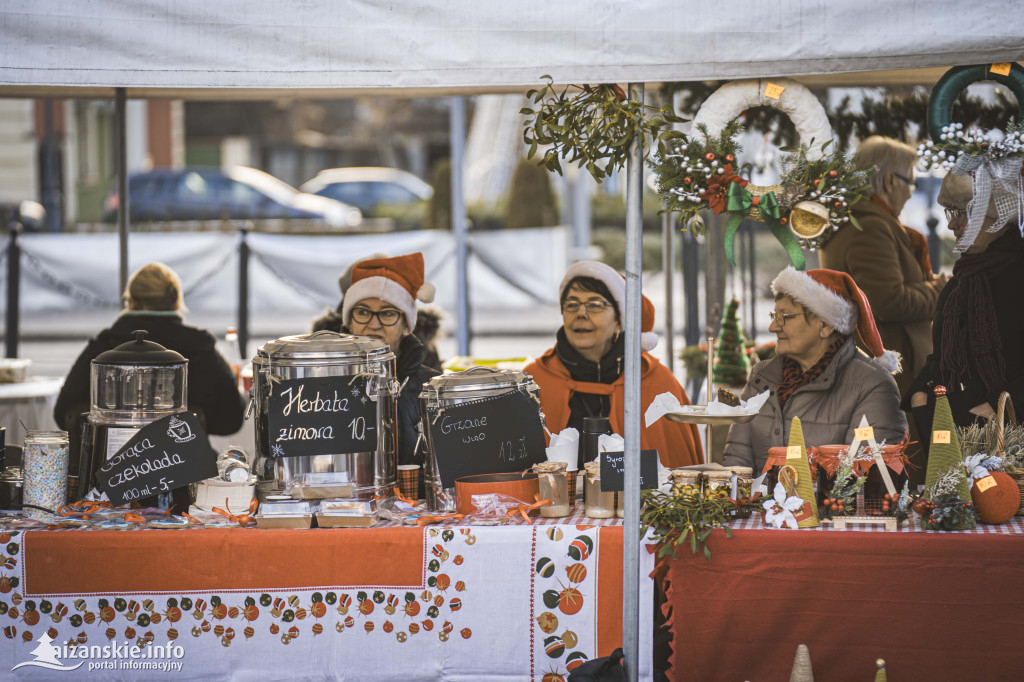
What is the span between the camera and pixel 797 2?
2.92 meters

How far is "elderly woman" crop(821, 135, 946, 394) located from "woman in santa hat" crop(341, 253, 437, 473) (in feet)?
5.89

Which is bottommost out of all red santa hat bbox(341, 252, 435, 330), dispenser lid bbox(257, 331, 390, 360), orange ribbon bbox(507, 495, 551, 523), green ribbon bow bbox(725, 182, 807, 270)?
orange ribbon bbox(507, 495, 551, 523)

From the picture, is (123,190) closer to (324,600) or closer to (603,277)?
(603,277)

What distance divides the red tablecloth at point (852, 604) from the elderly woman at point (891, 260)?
1898mm

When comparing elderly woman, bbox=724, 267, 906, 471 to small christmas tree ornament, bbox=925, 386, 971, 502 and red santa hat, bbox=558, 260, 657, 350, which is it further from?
red santa hat, bbox=558, 260, 657, 350

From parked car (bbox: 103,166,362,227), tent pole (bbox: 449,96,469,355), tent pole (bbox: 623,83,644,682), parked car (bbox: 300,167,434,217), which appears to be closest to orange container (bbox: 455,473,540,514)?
tent pole (bbox: 623,83,644,682)

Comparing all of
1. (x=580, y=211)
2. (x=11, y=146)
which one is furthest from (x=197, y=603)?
(x=11, y=146)

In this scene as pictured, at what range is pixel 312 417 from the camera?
300 cm

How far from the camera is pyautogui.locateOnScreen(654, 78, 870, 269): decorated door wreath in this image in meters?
3.39

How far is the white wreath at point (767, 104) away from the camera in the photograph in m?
3.41

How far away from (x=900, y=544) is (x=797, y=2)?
1422 mm

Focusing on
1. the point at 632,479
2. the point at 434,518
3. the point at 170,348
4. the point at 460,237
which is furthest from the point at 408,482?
the point at 460,237

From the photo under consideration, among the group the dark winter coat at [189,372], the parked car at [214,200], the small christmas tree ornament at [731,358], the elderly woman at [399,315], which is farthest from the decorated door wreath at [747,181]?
the parked car at [214,200]

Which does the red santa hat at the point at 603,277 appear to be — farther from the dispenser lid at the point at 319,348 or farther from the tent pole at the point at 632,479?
the tent pole at the point at 632,479
